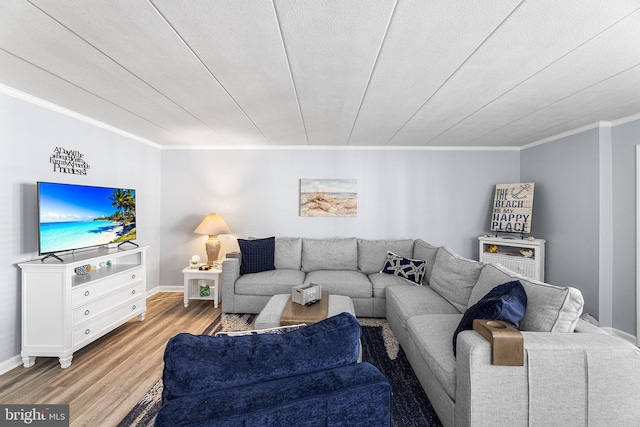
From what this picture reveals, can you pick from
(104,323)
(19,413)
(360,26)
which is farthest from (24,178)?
(360,26)

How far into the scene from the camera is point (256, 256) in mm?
3623

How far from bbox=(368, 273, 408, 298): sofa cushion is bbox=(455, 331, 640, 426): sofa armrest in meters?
1.90

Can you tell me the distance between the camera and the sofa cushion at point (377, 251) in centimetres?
377

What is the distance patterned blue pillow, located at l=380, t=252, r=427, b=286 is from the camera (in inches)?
129

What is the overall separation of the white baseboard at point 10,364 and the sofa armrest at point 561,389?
343 cm

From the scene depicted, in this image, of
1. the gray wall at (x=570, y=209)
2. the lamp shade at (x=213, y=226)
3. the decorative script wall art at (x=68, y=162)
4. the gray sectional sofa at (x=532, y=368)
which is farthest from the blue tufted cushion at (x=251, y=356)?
the gray wall at (x=570, y=209)

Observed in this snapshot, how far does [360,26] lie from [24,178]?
3042 millimetres

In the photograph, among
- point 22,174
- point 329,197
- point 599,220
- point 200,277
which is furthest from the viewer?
point 329,197

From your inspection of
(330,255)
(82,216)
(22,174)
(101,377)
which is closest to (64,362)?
(101,377)

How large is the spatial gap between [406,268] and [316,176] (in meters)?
1.95

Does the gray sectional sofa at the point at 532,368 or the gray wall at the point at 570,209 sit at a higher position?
the gray wall at the point at 570,209

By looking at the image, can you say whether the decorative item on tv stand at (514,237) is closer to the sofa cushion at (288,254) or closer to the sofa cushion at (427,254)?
the sofa cushion at (427,254)

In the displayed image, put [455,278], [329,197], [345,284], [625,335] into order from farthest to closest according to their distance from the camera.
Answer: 1. [329,197]
2. [345,284]
3. [625,335]
4. [455,278]

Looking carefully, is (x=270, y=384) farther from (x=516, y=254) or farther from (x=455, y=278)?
(x=516, y=254)
